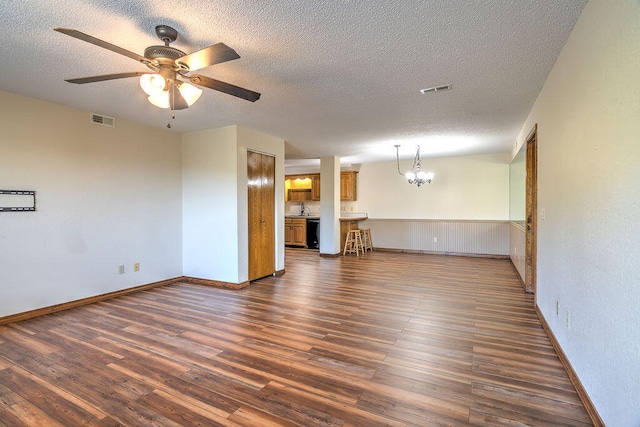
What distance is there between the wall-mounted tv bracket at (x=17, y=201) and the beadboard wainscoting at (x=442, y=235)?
6.61 metres

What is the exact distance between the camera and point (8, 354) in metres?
2.54

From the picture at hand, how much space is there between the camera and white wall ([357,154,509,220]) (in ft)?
23.7

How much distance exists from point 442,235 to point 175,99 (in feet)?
22.2

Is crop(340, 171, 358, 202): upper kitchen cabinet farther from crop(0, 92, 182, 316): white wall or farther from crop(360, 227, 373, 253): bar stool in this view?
crop(0, 92, 182, 316): white wall

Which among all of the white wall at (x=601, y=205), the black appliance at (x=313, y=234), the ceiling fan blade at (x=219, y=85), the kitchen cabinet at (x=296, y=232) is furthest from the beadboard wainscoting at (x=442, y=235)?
the ceiling fan blade at (x=219, y=85)

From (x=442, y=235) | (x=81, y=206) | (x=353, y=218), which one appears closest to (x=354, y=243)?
(x=353, y=218)

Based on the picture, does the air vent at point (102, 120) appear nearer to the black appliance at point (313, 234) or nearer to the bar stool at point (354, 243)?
the bar stool at point (354, 243)

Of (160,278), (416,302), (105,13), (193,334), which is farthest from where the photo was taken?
(160,278)

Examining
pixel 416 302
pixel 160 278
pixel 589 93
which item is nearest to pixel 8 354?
pixel 160 278

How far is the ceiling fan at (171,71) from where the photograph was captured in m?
1.95

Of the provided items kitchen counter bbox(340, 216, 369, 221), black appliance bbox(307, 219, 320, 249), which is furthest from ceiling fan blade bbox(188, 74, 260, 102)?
black appliance bbox(307, 219, 320, 249)

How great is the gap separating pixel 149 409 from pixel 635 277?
2.49 m

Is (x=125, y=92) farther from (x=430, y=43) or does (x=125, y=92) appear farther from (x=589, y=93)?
(x=589, y=93)

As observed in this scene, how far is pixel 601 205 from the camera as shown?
168 centimetres
